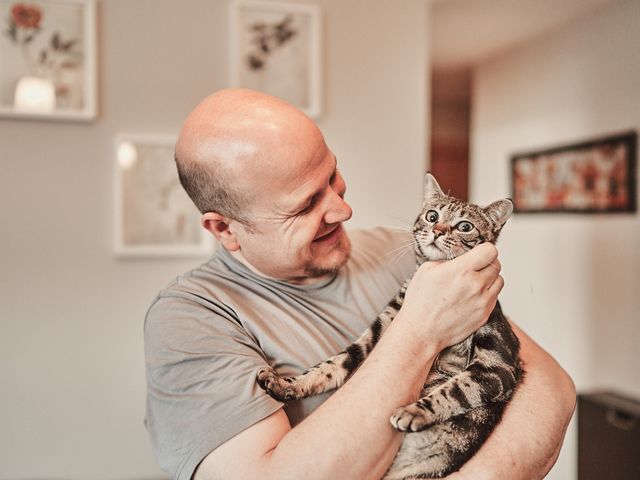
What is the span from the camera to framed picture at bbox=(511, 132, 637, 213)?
11.2 feet

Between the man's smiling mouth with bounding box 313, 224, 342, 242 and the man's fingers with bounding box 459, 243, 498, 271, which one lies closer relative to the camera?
the man's fingers with bounding box 459, 243, 498, 271

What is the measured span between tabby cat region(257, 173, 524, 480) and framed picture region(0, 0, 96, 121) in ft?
5.38

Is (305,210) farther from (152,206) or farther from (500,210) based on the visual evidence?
(152,206)

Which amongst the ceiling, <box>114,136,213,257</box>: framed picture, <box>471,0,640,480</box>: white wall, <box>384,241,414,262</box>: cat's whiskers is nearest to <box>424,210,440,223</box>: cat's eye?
<box>384,241,414,262</box>: cat's whiskers

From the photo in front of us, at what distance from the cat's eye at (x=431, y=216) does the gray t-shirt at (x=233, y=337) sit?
0.14 metres

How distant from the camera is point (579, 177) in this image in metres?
3.80

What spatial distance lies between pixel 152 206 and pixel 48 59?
68 centimetres

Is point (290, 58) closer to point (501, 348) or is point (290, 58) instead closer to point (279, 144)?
point (279, 144)

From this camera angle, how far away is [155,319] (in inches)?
42.6

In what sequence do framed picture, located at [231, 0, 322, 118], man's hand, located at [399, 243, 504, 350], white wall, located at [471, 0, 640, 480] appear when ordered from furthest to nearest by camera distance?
white wall, located at [471, 0, 640, 480], framed picture, located at [231, 0, 322, 118], man's hand, located at [399, 243, 504, 350]

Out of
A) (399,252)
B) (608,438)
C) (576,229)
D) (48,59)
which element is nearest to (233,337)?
(399,252)

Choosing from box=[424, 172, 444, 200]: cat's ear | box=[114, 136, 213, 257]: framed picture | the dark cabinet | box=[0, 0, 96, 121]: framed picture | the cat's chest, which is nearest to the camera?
the cat's chest

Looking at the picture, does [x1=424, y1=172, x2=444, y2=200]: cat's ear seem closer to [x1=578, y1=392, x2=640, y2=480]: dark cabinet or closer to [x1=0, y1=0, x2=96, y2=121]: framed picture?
[x1=0, y1=0, x2=96, y2=121]: framed picture

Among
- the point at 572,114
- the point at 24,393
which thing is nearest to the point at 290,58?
the point at 24,393
